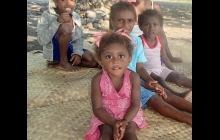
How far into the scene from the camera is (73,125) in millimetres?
1986

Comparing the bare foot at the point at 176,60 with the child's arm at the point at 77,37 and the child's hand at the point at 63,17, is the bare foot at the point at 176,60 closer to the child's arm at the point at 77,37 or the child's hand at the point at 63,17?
the child's arm at the point at 77,37

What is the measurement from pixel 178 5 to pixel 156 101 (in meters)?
3.83

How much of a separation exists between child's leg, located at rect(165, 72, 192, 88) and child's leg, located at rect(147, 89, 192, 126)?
411 mm

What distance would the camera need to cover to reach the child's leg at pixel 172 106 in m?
2.03

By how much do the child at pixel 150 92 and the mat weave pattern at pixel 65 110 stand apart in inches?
2.0

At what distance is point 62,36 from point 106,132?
131 centimetres

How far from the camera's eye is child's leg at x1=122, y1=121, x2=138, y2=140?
1698mm

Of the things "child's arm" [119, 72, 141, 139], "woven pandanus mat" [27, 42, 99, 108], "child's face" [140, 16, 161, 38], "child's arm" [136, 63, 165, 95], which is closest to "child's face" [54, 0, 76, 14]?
"woven pandanus mat" [27, 42, 99, 108]

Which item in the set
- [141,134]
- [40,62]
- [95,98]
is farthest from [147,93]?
[40,62]

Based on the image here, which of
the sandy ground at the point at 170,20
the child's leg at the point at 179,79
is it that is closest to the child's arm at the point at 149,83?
the child's leg at the point at 179,79
